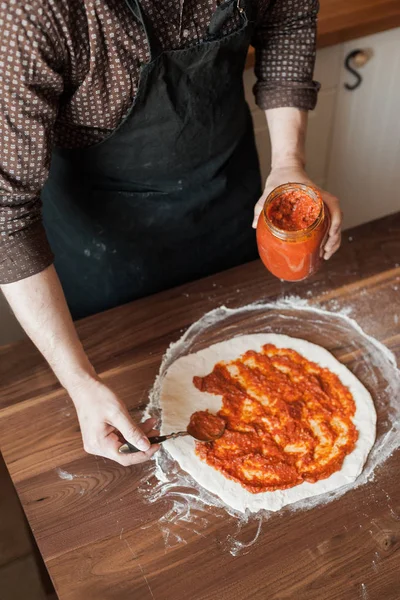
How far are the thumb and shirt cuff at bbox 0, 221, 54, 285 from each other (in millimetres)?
288

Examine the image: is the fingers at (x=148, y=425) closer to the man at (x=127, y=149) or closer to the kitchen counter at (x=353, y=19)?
the man at (x=127, y=149)

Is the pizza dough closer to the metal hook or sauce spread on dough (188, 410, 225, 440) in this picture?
sauce spread on dough (188, 410, 225, 440)

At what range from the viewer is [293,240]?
1058 millimetres

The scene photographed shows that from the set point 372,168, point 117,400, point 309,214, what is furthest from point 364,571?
point 372,168

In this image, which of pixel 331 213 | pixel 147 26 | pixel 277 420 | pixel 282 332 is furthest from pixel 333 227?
pixel 147 26

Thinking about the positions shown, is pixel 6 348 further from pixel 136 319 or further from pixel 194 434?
pixel 194 434

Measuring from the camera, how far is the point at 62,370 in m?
1.08

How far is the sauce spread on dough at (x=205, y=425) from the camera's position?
1.17 metres

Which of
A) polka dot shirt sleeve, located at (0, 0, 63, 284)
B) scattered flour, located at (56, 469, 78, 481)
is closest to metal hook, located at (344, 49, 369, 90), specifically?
polka dot shirt sleeve, located at (0, 0, 63, 284)

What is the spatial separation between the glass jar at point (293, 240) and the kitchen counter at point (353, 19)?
858mm

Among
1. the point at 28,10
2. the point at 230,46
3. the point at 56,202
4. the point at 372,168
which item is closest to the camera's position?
the point at 28,10

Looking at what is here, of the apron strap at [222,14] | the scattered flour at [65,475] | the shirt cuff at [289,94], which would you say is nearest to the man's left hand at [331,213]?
the shirt cuff at [289,94]

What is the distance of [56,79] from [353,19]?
3.82 feet

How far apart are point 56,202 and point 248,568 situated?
0.90 meters
